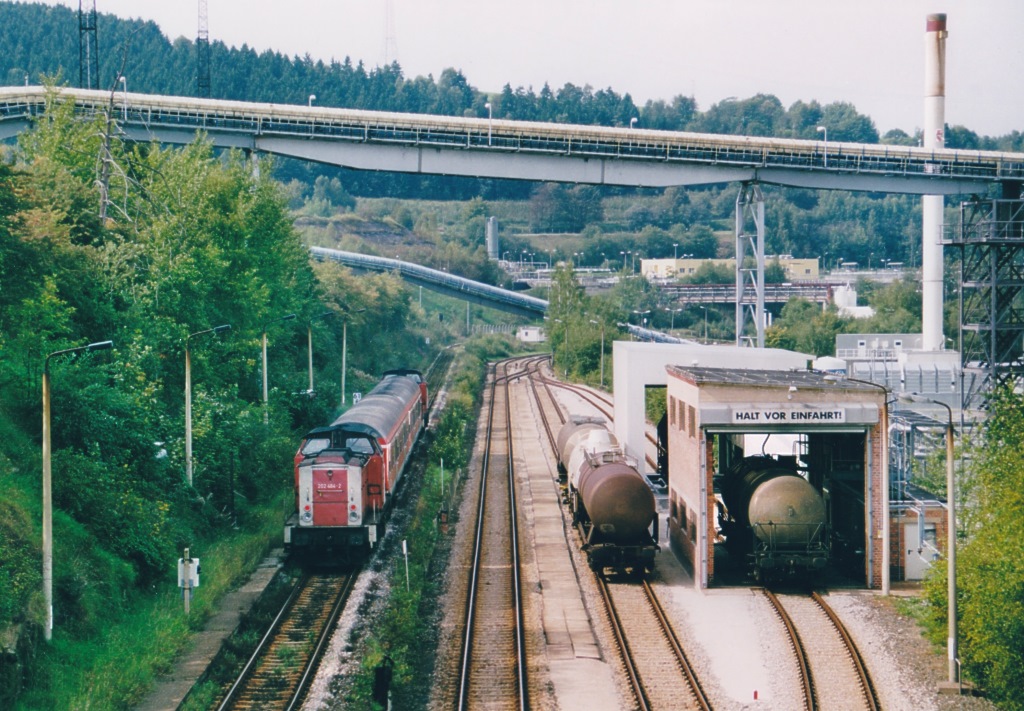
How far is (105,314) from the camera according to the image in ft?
102

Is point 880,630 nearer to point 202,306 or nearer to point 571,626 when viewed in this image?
point 571,626

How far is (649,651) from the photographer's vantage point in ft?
70.1

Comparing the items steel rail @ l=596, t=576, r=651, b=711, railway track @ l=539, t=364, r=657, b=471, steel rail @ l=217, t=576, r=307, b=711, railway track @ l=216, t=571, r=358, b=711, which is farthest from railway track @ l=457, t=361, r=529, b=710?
railway track @ l=539, t=364, r=657, b=471

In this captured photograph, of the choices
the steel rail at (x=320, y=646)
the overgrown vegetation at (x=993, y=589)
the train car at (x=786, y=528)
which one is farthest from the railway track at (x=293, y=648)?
the overgrown vegetation at (x=993, y=589)

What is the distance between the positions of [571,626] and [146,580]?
31.6 ft

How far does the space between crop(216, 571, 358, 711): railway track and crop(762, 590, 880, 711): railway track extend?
9056mm

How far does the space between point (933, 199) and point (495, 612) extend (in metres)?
57.5

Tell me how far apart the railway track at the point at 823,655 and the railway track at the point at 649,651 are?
2082mm

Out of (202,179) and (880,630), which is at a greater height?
(202,179)

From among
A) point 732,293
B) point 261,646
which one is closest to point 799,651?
point 261,646

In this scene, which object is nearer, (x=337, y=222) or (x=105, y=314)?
(x=105, y=314)

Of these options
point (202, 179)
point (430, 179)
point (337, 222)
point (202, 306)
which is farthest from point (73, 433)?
point (430, 179)

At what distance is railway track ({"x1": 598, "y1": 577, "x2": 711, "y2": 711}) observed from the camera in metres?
18.8

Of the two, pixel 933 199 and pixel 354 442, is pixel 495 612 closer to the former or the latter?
pixel 354 442
